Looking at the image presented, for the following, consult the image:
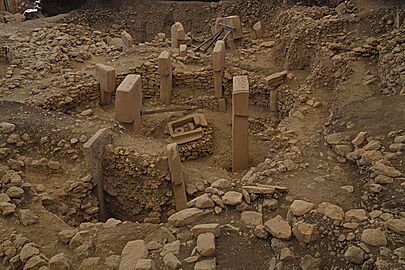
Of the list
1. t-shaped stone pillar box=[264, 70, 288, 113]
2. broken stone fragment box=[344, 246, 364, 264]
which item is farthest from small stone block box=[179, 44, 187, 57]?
broken stone fragment box=[344, 246, 364, 264]

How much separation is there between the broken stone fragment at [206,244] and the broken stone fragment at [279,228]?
56 centimetres

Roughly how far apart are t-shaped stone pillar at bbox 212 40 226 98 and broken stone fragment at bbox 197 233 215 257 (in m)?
6.62

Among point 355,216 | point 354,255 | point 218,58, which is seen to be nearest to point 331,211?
point 355,216

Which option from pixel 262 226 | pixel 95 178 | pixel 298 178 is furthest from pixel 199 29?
pixel 262 226

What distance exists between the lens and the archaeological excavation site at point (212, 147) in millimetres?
4652

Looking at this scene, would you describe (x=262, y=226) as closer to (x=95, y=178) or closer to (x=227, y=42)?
(x=95, y=178)

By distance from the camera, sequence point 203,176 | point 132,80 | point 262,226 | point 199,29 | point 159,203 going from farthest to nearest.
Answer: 1. point 199,29
2. point 132,80
3. point 203,176
4. point 159,203
5. point 262,226

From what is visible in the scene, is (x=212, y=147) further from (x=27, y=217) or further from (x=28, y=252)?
(x=28, y=252)

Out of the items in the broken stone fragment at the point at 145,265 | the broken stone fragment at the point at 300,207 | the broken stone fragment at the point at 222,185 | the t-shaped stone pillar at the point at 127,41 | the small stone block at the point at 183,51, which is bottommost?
the broken stone fragment at the point at 145,265

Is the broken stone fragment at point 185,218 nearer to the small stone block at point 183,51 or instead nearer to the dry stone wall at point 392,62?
the dry stone wall at point 392,62

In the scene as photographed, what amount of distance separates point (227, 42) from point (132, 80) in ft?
16.5

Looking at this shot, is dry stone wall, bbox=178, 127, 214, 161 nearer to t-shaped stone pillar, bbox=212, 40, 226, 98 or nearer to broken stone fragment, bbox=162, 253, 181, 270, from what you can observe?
t-shaped stone pillar, bbox=212, 40, 226, 98

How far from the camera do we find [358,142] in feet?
20.1

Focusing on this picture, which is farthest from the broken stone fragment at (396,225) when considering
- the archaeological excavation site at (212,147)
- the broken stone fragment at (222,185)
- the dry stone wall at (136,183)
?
the dry stone wall at (136,183)
